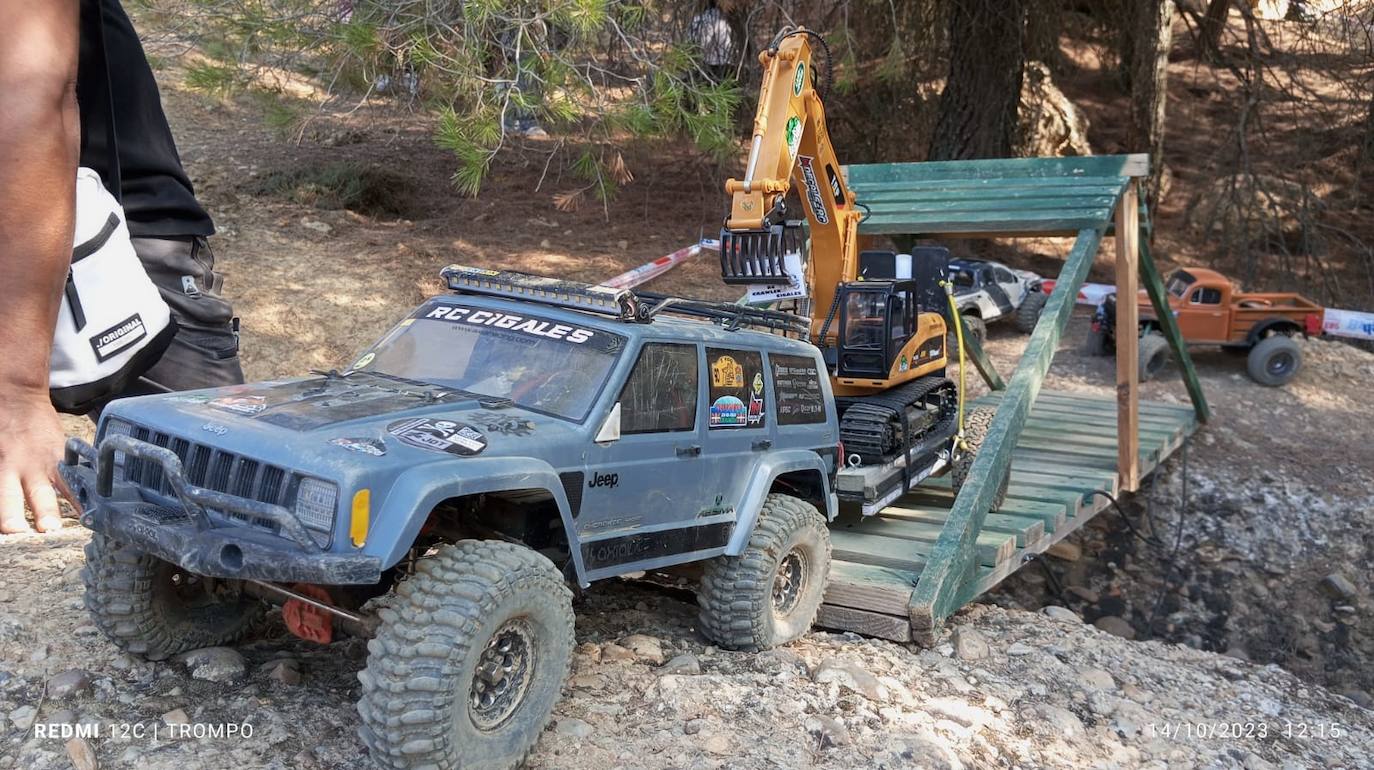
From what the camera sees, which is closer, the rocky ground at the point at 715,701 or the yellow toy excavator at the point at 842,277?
the rocky ground at the point at 715,701

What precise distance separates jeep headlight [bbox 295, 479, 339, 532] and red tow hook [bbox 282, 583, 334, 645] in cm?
53

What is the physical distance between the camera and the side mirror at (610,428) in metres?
4.50

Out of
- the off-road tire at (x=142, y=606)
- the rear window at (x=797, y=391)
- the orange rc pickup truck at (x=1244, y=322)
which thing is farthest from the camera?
the orange rc pickup truck at (x=1244, y=322)

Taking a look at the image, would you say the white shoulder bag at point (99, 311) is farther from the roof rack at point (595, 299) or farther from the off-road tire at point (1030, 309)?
the off-road tire at point (1030, 309)

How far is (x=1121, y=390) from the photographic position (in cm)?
905

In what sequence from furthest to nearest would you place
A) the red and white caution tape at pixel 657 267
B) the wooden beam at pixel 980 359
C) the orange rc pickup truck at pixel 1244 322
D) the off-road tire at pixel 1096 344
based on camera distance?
1. the off-road tire at pixel 1096 344
2. the orange rc pickup truck at pixel 1244 322
3. the red and white caution tape at pixel 657 267
4. the wooden beam at pixel 980 359

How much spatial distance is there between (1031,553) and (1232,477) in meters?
4.68

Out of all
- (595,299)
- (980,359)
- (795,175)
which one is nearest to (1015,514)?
(795,175)

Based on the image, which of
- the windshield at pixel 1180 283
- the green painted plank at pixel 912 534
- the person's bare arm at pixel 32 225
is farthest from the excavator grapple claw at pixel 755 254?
the windshield at pixel 1180 283

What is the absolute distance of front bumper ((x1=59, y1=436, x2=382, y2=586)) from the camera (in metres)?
3.41

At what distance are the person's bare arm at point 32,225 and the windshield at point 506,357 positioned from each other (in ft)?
7.87

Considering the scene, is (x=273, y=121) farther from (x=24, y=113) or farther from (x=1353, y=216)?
(x=1353, y=216)

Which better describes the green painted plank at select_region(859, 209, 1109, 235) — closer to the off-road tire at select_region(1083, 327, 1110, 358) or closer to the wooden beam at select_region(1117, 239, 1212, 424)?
the wooden beam at select_region(1117, 239, 1212, 424)

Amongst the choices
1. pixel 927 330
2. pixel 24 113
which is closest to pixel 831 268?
pixel 927 330
